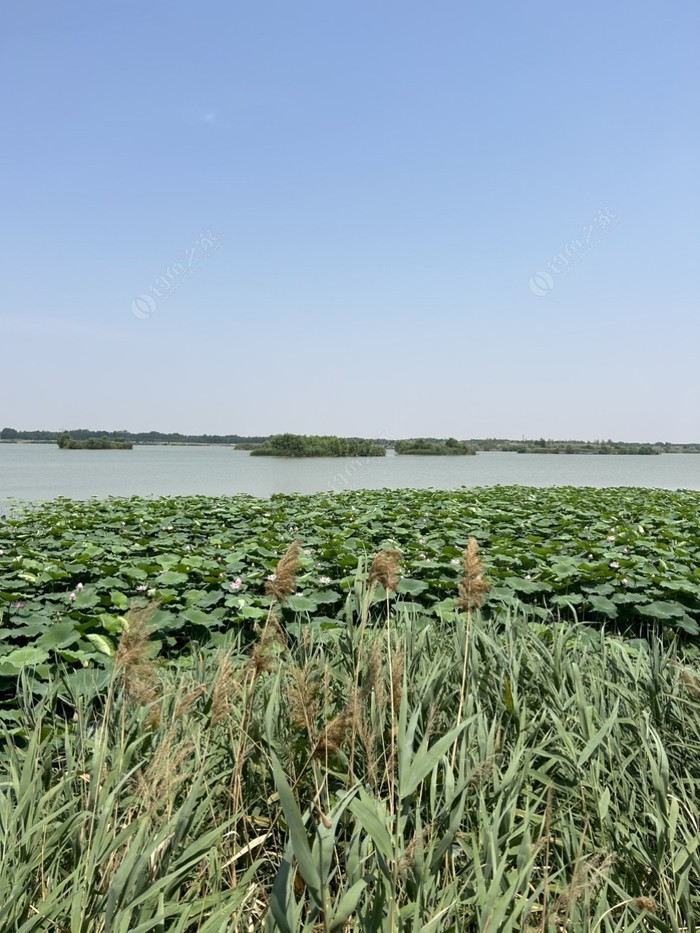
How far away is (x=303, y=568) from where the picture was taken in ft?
16.5

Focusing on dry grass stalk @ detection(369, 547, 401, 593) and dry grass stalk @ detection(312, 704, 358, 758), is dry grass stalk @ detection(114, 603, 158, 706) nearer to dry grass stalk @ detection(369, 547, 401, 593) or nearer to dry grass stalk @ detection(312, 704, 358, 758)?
dry grass stalk @ detection(312, 704, 358, 758)

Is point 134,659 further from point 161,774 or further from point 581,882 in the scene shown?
point 581,882

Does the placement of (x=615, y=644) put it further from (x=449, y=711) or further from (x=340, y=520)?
(x=340, y=520)

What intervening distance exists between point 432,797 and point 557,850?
1.44 ft

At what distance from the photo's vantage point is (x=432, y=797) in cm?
152

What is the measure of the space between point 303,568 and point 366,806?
153 inches

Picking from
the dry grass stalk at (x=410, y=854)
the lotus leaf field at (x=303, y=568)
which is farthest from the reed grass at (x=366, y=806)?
the lotus leaf field at (x=303, y=568)

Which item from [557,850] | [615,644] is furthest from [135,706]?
[615,644]

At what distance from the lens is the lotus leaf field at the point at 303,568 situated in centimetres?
381

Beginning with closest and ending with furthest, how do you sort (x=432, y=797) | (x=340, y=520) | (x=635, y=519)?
(x=432, y=797) < (x=340, y=520) < (x=635, y=519)

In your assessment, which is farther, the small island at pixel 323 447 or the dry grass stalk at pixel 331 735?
the small island at pixel 323 447

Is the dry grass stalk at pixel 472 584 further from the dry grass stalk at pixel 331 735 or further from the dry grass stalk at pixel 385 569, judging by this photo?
the dry grass stalk at pixel 331 735

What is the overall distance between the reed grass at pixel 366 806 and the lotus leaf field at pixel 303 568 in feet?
1.68

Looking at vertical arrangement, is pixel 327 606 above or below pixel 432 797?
below
